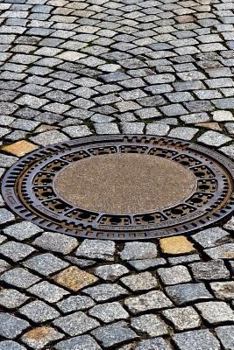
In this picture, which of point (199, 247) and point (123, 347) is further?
point (199, 247)

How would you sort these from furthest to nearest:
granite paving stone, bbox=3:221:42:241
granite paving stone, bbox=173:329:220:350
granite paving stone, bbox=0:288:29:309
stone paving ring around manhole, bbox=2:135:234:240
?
stone paving ring around manhole, bbox=2:135:234:240, granite paving stone, bbox=3:221:42:241, granite paving stone, bbox=0:288:29:309, granite paving stone, bbox=173:329:220:350

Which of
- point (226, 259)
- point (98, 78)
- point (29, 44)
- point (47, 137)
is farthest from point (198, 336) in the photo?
point (29, 44)

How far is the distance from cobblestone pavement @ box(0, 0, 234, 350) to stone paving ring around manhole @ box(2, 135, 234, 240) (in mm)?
117

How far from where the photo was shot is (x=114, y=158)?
5645mm

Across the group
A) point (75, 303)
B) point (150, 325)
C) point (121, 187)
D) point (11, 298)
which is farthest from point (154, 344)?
point (121, 187)

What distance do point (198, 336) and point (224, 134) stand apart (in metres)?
2.28

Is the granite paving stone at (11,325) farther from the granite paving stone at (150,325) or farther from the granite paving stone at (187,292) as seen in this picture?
the granite paving stone at (187,292)

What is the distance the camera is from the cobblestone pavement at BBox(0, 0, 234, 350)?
158 inches

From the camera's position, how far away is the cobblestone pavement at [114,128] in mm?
4012

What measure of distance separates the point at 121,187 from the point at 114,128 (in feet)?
2.85

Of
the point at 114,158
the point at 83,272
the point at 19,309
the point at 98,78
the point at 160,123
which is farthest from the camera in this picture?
the point at 98,78

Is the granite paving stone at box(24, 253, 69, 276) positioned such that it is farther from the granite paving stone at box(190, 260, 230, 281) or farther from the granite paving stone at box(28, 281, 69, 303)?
the granite paving stone at box(190, 260, 230, 281)

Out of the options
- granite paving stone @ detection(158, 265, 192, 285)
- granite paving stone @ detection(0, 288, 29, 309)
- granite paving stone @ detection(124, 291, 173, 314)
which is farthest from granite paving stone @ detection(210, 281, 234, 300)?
granite paving stone @ detection(0, 288, 29, 309)

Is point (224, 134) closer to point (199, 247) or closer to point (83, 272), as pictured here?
point (199, 247)
